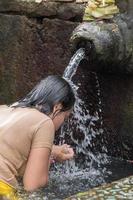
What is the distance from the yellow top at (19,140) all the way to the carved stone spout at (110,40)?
6.19 ft

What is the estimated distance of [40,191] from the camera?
10.7ft

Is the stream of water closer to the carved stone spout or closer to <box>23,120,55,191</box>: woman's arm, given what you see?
the carved stone spout

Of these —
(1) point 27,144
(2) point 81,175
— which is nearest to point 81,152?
(2) point 81,175

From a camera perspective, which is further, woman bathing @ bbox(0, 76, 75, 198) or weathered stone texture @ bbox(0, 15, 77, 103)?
weathered stone texture @ bbox(0, 15, 77, 103)


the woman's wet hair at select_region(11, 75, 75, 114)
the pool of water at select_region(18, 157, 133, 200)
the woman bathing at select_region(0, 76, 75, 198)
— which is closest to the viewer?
the woman bathing at select_region(0, 76, 75, 198)

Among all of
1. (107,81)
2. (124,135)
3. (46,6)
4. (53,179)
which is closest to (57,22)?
A: (46,6)

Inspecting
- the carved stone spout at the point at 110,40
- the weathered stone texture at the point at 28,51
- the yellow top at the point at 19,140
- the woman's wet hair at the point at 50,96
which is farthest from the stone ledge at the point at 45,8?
the yellow top at the point at 19,140

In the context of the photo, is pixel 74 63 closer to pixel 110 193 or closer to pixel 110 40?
pixel 110 40

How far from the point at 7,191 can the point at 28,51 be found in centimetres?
308

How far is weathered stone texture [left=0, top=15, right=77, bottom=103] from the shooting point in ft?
18.4

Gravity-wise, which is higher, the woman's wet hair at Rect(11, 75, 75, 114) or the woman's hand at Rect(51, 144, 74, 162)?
the woman's wet hair at Rect(11, 75, 75, 114)

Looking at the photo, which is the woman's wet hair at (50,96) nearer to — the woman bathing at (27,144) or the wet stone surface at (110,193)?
the woman bathing at (27,144)

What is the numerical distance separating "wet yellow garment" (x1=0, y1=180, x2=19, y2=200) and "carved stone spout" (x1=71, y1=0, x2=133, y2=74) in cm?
212

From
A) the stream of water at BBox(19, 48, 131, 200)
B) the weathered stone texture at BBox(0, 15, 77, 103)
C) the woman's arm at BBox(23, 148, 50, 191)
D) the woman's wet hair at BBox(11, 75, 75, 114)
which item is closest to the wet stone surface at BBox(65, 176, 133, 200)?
the woman's arm at BBox(23, 148, 50, 191)
